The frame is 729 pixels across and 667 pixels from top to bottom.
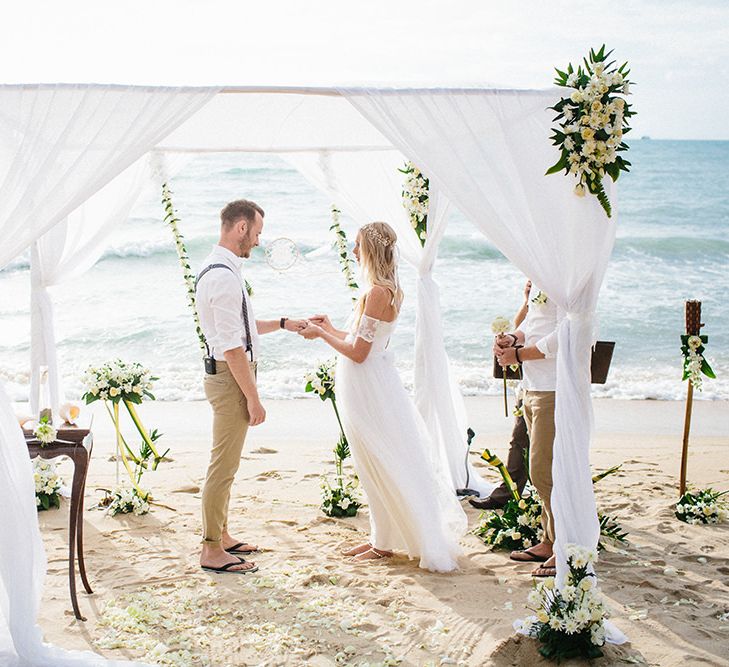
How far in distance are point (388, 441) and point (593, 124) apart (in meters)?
1.95

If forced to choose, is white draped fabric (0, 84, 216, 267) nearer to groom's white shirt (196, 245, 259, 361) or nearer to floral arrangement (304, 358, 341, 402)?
groom's white shirt (196, 245, 259, 361)

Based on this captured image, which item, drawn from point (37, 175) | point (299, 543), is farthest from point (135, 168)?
point (299, 543)

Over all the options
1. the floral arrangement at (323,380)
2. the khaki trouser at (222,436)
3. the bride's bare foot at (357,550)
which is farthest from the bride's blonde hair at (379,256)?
the bride's bare foot at (357,550)

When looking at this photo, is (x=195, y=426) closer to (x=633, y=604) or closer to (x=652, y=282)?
(x=633, y=604)

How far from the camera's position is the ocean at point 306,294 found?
41.3 feet

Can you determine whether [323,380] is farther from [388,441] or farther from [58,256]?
[58,256]

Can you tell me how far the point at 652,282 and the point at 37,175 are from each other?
16.7 meters

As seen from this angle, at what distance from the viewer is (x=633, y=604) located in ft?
14.4

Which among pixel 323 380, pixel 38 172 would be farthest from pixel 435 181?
pixel 323 380

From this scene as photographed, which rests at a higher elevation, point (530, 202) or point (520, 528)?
point (530, 202)

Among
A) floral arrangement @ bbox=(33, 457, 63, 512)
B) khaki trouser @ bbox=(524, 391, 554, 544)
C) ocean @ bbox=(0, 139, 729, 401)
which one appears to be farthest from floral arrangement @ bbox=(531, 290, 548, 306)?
ocean @ bbox=(0, 139, 729, 401)

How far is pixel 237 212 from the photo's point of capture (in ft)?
15.3

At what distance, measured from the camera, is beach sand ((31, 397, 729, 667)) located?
12.8 feet

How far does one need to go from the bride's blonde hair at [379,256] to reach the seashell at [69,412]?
151cm
